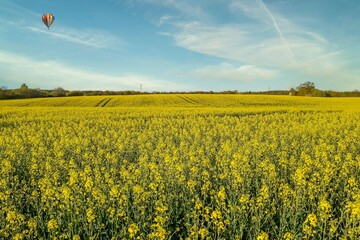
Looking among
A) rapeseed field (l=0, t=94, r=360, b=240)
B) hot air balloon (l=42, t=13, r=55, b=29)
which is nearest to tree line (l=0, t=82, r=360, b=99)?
hot air balloon (l=42, t=13, r=55, b=29)

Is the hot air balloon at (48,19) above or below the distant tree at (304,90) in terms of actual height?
above

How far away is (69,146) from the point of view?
14.3 metres

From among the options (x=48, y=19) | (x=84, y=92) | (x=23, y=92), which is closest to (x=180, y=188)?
(x=48, y=19)

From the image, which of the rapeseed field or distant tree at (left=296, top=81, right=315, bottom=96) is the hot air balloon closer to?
the rapeseed field

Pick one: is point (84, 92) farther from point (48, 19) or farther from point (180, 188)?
point (180, 188)

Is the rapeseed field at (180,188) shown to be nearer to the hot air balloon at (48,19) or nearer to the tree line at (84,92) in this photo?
the hot air balloon at (48,19)

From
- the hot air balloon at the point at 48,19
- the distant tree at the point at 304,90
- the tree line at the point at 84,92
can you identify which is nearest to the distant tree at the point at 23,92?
the tree line at the point at 84,92

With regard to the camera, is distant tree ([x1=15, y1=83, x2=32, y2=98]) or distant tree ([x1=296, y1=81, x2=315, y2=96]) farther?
distant tree ([x1=296, y1=81, x2=315, y2=96])

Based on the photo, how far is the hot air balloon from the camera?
126ft

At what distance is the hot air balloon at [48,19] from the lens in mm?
38478

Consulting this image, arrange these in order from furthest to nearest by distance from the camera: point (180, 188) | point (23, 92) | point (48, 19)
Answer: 1. point (23, 92)
2. point (48, 19)
3. point (180, 188)

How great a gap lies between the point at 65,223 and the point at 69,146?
8327 mm

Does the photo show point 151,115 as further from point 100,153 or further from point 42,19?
point 42,19

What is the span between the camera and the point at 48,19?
128 ft
